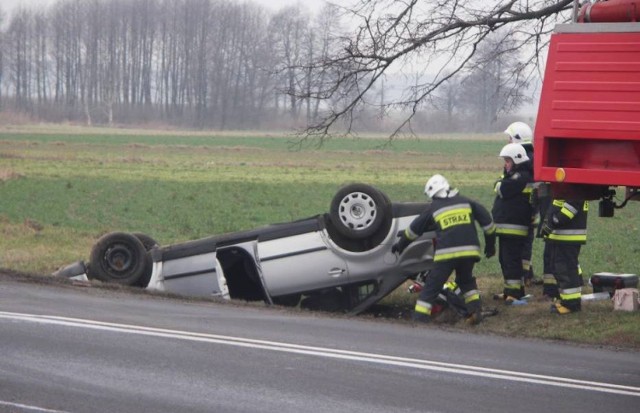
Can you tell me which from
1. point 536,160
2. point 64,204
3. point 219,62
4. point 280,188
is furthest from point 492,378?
point 219,62

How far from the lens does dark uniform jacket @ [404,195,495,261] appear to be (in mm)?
10750

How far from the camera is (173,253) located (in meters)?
12.1

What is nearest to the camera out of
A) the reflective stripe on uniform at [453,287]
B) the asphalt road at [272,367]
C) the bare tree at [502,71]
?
the asphalt road at [272,367]

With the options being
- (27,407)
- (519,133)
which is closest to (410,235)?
(519,133)

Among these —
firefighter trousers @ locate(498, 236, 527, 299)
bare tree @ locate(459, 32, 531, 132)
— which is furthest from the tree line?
firefighter trousers @ locate(498, 236, 527, 299)

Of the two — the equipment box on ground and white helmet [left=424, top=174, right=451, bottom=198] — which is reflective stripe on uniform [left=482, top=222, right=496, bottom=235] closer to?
white helmet [left=424, top=174, right=451, bottom=198]

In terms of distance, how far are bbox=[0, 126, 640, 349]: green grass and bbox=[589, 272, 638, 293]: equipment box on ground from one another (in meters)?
0.55

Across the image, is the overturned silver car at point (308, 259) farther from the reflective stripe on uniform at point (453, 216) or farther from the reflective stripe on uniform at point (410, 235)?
the reflective stripe on uniform at point (453, 216)

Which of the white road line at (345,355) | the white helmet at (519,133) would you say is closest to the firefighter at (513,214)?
the white helmet at (519,133)

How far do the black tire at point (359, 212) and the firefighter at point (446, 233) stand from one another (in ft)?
1.86

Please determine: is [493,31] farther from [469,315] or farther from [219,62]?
[219,62]

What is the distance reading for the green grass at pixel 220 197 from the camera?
1284cm

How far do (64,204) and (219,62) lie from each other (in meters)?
97.3

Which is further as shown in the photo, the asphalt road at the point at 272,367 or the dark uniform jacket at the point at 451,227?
the dark uniform jacket at the point at 451,227
